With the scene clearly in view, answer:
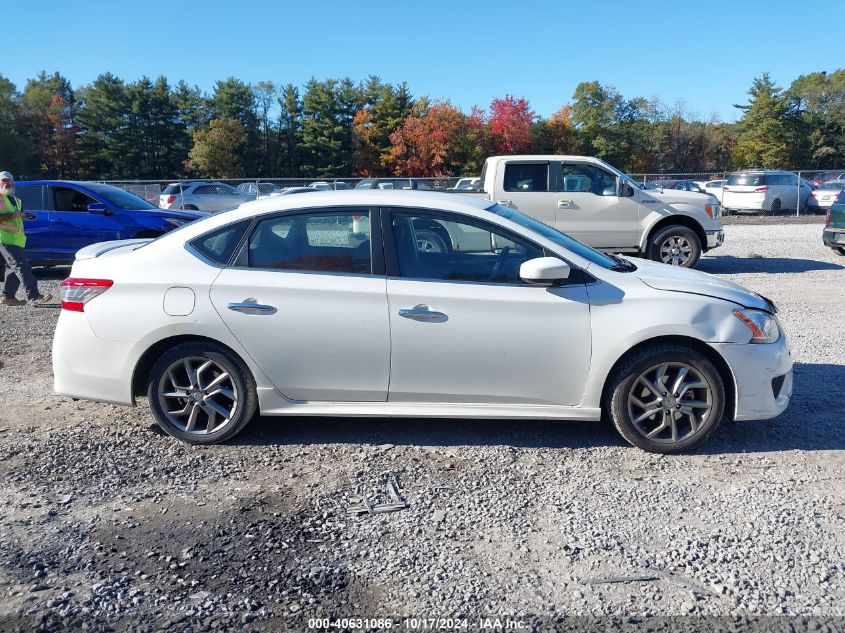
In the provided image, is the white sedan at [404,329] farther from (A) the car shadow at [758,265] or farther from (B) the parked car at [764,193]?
(B) the parked car at [764,193]

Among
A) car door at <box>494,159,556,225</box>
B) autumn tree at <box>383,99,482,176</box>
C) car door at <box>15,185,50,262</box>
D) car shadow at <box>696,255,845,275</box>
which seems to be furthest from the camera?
autumn tree at <box>383,99,482,176</box>

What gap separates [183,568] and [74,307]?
2.25m

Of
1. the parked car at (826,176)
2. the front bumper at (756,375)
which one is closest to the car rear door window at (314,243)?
the front bumper at (756,375)

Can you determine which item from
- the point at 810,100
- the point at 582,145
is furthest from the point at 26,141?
the point at 810,100

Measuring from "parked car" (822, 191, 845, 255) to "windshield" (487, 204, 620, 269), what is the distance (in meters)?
11.2

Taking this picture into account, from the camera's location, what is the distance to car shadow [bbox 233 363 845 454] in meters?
4.64

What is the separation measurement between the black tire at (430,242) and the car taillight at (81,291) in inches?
80.0

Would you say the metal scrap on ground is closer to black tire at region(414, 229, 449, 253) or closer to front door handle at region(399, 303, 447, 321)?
front door handle at region(399, 303, 447, 321)

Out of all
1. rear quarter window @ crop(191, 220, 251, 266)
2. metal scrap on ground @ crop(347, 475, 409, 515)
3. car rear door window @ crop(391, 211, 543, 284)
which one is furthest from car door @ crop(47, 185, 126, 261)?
metal scrap on ground @ crop(347, 475, 409, 515)

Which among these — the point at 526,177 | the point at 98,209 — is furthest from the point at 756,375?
the point at 98,209

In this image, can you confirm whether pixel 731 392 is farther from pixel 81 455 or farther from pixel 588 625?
pixel 81 455

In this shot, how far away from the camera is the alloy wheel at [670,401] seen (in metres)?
4.37

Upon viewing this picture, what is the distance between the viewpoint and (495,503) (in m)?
3.82

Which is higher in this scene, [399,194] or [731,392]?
[399,194]
